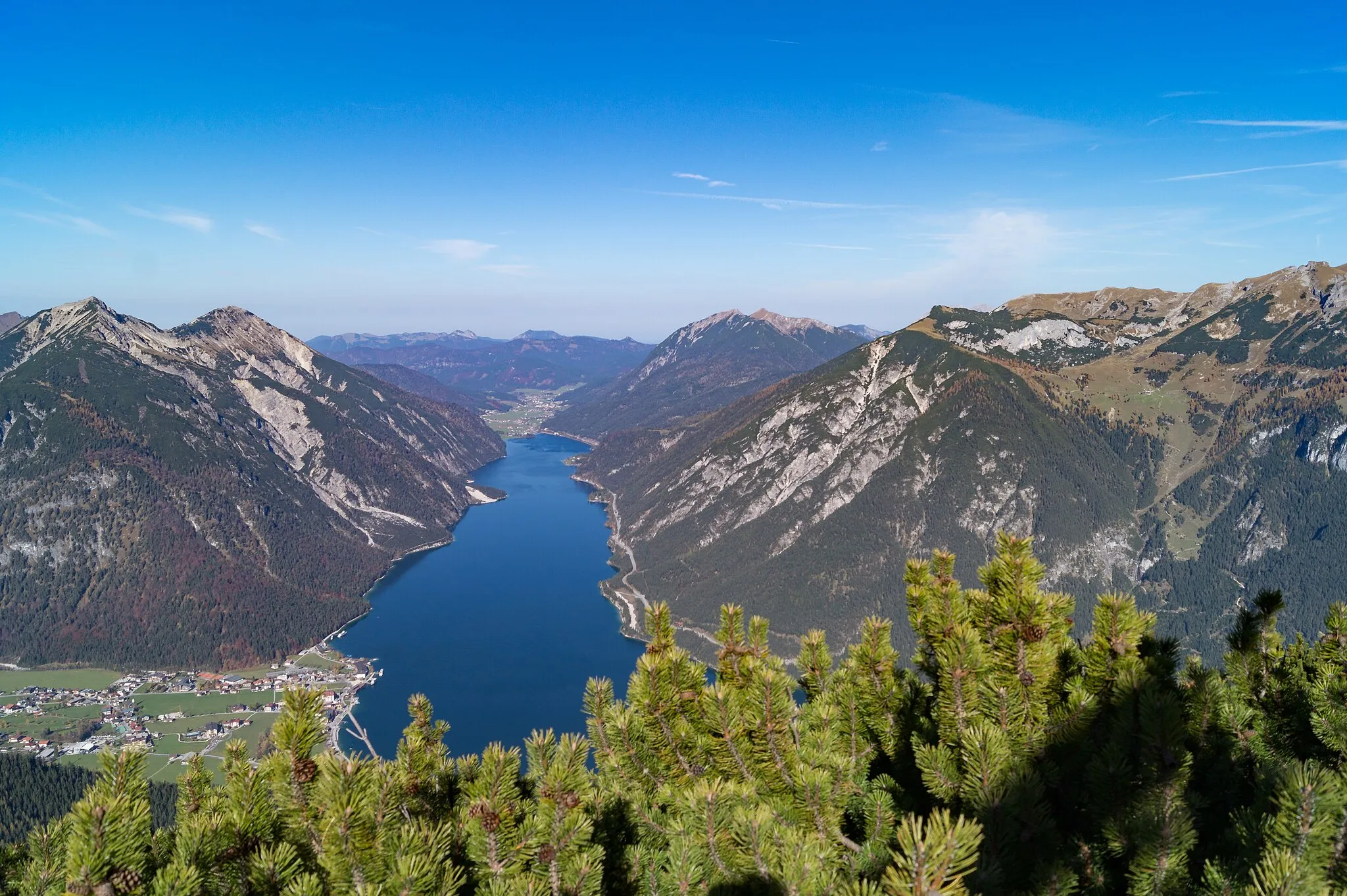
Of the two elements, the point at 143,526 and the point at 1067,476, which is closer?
the point at 143,526

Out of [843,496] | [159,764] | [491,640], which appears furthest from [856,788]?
[843,496]

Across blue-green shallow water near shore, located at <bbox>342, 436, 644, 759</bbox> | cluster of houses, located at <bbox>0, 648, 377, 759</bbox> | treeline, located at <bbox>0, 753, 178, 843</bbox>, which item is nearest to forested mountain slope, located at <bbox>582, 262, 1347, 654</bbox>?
blue-green shallow water near shore, located at <bbox>342, 436, 644, 759</bbox>

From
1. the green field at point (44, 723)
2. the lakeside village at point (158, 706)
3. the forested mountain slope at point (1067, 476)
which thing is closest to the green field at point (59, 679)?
the lakeside village at point (158, 706)

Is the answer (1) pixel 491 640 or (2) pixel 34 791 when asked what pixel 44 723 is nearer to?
(2) pixel 34 791

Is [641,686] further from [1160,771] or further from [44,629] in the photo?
[44,629]

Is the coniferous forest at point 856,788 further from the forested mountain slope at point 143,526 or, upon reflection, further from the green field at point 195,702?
the forested mountain slope at point 143,526

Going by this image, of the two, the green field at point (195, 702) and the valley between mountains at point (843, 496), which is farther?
the valley between mountains at point (843, 496)

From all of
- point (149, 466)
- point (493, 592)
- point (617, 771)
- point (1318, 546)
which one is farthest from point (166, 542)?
point (1318, 546)
